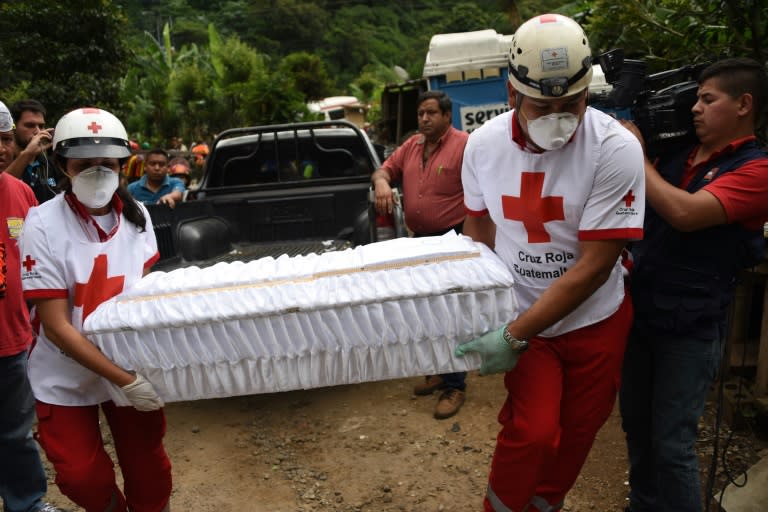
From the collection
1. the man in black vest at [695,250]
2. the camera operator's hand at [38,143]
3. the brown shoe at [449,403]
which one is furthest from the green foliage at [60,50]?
the man in black vest at [695,250]

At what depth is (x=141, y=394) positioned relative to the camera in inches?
87.4

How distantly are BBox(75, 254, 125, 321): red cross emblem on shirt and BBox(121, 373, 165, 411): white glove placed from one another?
0.33 metres

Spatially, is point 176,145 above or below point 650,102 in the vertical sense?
below

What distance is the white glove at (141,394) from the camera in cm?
221

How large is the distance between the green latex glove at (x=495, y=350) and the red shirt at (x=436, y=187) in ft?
7.60

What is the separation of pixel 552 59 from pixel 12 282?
2.55 m

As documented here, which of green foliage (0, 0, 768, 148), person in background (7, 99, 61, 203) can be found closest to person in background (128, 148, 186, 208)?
person in background (7, 99, 61, 203)

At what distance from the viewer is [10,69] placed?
10.1m

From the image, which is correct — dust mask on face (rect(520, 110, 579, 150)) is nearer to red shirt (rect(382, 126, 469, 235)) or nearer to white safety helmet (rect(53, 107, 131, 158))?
white safety helmet (rect(53, 107, 131, 158))

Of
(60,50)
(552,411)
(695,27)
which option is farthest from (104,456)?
(60,50)

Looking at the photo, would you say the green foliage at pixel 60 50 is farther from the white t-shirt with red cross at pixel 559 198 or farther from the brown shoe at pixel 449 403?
the white t-shirt with red cross at pixel 559 198

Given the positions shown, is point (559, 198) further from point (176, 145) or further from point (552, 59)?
point (176, 145)

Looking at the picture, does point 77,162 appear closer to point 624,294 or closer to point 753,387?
point 624,294

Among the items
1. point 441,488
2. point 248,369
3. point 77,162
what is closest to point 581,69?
point 248,369
